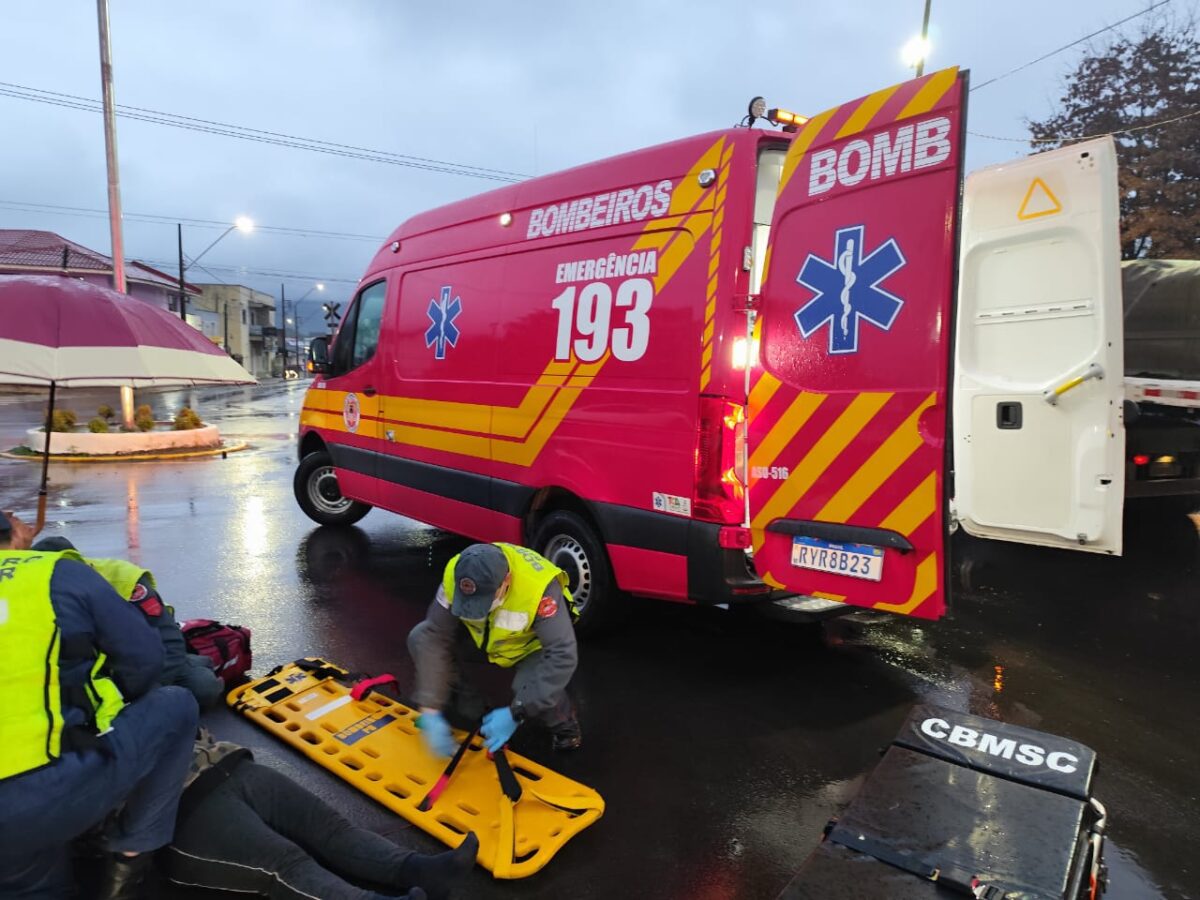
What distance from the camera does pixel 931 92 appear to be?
9.59 feet

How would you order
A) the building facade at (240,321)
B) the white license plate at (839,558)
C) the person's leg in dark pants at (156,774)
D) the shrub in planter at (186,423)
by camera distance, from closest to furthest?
the person's leg in dark pants at (156,774) → the white license plate at (839,558) → the shrub in planter at (186,423) → the building facade at (240,321)

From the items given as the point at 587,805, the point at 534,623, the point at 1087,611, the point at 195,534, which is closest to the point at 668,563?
the point at 534,623

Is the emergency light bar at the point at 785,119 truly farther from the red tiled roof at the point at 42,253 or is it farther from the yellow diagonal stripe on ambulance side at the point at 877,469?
the red tiled roof at the point at 42,253

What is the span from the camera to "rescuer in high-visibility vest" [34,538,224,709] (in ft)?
9.05

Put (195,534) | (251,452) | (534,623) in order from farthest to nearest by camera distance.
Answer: (251,452) → (195,534) → (534,623)

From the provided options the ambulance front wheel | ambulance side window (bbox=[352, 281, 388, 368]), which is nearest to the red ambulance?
ambulance side window (bbox=[352, 281, 388, 368])

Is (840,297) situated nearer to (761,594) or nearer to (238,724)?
(761,594)

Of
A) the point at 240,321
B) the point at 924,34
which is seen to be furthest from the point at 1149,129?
the point at 240,321

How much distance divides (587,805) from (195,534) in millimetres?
5744

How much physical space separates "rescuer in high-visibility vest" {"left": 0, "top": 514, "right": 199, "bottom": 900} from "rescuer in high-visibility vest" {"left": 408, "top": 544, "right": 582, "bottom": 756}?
927 mm

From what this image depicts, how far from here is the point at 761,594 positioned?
3623 millimetres

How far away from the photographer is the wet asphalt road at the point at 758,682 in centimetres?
263

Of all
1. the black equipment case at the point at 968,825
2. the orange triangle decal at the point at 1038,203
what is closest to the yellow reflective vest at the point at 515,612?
the black equipment case at the point at 968,825

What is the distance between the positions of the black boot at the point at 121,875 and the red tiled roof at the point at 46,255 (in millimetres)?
34363
